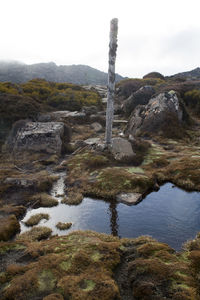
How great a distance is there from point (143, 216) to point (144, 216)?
75 millimetres

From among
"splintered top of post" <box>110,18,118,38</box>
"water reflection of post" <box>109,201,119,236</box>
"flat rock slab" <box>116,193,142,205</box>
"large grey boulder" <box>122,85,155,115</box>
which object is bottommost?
"water reflection of post" <box>109,201,119,236</box>

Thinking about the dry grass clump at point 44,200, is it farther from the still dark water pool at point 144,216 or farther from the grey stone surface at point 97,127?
the grey stone surface at point 97,127

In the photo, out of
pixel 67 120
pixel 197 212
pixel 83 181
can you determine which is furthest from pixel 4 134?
pixel 197 212

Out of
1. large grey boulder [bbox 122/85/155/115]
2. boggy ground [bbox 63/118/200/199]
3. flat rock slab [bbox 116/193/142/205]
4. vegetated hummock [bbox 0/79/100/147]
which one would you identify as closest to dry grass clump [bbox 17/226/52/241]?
boggy ground [bbox 63/118/200/199]

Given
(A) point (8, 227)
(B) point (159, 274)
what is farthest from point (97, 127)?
(B) point (159, 274)

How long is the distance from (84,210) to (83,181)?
15.9 feet

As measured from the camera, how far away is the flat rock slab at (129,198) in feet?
A: 56.3

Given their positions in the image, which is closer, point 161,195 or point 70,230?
point 70,230

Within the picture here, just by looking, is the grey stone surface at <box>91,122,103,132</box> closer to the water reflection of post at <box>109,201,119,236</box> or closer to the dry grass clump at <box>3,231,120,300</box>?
the water reflection of post at <box>109,201,119,236</box>

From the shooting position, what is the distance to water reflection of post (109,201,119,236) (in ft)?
45.8

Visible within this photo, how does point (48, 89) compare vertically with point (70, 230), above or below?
above

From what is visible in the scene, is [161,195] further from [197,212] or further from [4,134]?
[4,134]

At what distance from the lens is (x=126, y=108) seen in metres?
51.5

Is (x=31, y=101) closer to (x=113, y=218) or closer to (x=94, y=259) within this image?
(x=113, y=218)
